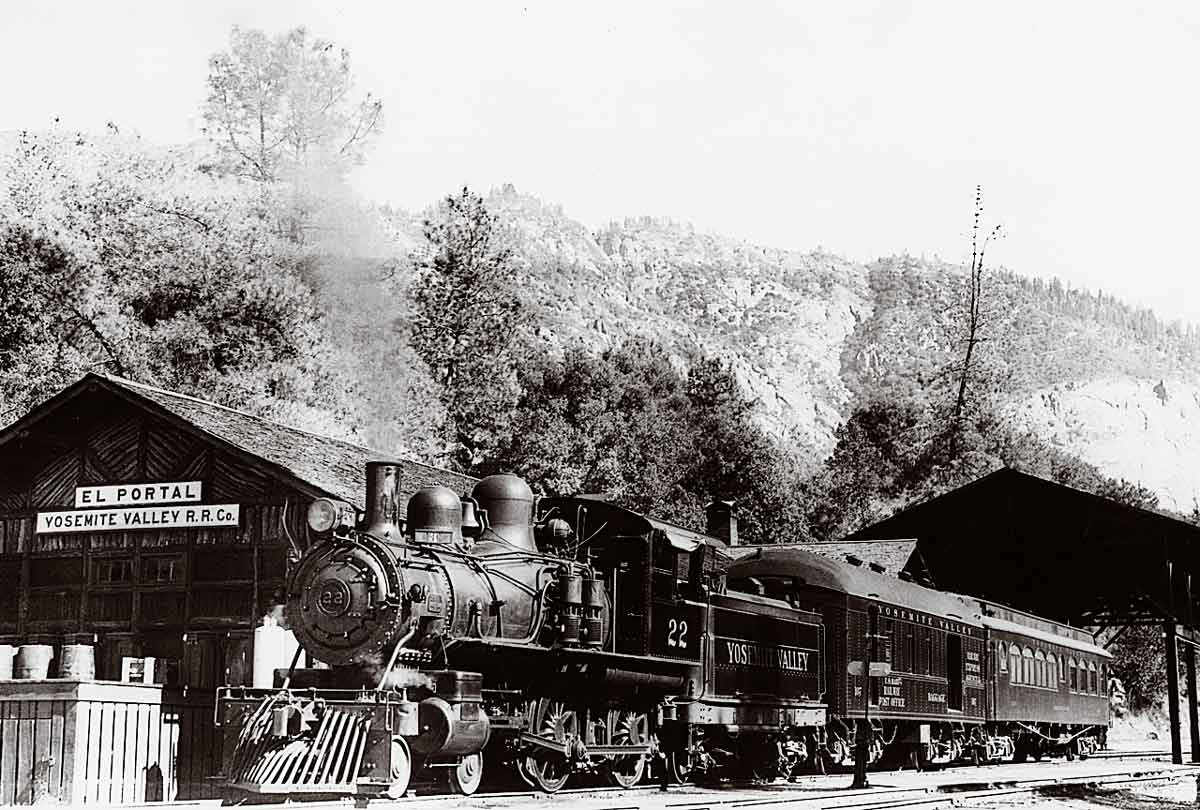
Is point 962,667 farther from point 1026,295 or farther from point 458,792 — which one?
point 1026,295

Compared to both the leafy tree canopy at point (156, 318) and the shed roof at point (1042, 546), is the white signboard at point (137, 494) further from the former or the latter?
the shed roof at point (1042, 546)

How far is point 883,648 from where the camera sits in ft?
73.4

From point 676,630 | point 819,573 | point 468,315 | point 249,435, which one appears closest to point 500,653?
point 676,630

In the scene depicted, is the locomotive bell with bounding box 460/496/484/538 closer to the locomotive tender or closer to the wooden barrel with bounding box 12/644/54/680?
the locomotive tender

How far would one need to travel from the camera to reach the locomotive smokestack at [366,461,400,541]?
583 inches

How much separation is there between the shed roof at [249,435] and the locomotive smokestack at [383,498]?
5.07 metres

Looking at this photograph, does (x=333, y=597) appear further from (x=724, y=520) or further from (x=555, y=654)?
(x=724, y=520)

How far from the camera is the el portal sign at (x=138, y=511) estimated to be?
21.5 meters

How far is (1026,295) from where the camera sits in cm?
18788

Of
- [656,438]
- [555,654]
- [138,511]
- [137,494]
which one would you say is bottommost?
[555,654]

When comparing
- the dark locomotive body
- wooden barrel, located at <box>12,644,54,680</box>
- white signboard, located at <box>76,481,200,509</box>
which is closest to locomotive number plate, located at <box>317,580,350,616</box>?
the dark locomotive body

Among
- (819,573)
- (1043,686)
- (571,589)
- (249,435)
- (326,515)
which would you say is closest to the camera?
(326,515)

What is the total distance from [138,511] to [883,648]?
1179 cm

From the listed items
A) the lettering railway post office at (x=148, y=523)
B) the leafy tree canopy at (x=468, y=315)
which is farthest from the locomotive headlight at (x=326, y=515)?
the leafy tree canopy at (x=468, y=315)
